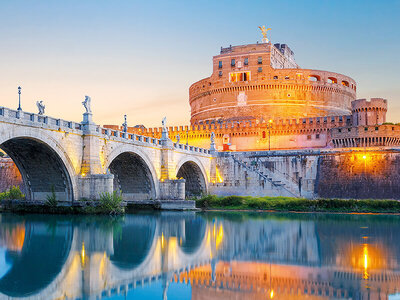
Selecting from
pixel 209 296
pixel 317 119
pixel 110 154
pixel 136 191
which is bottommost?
pixel 209 296

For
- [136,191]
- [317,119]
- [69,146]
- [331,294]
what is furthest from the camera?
[317,119]

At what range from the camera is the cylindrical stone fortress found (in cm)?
6406

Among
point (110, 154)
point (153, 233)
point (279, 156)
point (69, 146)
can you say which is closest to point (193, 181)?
point (279, 156)

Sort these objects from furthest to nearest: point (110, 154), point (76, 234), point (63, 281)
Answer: point (110, 154), point (76, 234), point (63, 281)

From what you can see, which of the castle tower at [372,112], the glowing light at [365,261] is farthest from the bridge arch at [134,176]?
the castle tower at [372,112]

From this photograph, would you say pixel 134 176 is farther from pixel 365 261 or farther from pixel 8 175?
pixel 365 261

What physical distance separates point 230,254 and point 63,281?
630 centimetres

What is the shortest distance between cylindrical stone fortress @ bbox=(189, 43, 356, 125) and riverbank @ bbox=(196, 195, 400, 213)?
27597 millimetres

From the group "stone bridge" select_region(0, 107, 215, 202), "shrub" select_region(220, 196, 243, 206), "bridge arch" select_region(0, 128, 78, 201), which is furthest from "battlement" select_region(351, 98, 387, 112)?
"bridge arch" select_region(0, 128, 78, 201)

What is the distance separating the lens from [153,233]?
21.4 meters

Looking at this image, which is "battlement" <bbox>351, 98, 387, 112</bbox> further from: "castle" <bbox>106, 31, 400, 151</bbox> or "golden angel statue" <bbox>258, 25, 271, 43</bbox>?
"golden angel statue" <bbox>258, 25, 271, 43</bbox>

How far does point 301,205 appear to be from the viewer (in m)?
32.9

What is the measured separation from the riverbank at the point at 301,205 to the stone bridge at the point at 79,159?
3177 millimetres

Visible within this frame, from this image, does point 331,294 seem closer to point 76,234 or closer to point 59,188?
point 76,234
